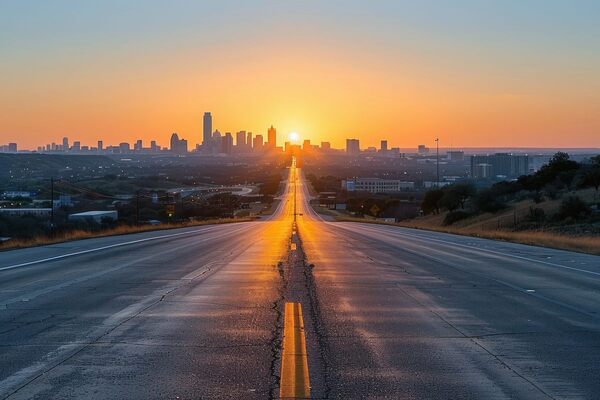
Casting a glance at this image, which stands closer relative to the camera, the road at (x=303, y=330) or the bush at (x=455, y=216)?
the road at (x=303, y=330)

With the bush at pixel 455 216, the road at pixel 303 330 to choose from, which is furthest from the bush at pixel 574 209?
the road at pixel 303 330

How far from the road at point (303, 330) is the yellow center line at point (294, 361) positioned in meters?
0.07

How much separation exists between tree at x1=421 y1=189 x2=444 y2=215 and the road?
71006 millimetres

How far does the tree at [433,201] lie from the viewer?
3580 inches

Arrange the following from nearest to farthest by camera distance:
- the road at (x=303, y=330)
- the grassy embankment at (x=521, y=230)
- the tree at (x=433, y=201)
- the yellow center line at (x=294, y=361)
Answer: the yellow center line at (x=294, y=361) → the road at (x=303, y=330) → the grassy embankment at (x=521, y=230) → the tree at (x=433, y=201)

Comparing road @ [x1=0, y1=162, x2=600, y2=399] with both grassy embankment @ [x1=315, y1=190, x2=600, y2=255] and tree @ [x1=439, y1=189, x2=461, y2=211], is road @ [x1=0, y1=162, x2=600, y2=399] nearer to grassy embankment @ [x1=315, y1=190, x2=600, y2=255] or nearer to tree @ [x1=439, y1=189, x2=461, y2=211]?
grassy embankment @ [x1=315, y1=190, x2=600, y2=255]

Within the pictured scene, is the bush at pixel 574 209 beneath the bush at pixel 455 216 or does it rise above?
above

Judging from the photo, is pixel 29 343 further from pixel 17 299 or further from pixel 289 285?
pixel 289 285

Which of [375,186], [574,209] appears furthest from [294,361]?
[375,186]

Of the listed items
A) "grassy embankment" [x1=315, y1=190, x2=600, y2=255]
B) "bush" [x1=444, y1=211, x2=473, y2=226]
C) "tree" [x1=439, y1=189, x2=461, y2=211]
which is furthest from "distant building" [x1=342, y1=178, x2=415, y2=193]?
"bush" [x1=444, y1=211, x2=473, y2=226]

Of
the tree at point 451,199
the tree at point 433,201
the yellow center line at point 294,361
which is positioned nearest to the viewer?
the yellow center line at point 294,361

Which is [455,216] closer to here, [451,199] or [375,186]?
[451,199]

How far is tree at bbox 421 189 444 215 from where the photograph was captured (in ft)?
298

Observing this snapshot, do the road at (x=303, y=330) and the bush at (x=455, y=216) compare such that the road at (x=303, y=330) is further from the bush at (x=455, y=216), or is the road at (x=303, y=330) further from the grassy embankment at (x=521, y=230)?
the bush at (x=455, y=216)
